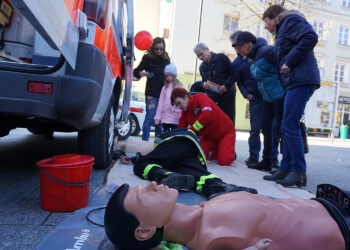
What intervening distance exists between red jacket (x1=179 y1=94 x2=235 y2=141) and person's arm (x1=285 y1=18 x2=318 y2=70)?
4.54 feet

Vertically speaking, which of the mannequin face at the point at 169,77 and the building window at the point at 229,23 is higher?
the building window at the point at 229,23

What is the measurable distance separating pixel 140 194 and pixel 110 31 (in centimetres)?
174

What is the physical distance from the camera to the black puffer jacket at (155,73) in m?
5.44

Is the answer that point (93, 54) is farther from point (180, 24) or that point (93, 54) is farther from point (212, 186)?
point (180, 24)

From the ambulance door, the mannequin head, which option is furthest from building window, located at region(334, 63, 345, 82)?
the mannequin head

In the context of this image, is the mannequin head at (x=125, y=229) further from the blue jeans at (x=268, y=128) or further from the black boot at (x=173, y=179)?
the blue jeans at (x=268, y=128)

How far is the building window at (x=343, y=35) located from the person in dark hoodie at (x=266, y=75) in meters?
23.9

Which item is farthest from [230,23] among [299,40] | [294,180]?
[294,180]

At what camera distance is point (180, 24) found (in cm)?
2031

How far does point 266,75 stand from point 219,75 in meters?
1.28

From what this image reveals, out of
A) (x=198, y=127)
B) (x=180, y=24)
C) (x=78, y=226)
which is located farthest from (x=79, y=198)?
(x=180, y=24)

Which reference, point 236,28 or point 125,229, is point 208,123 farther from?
point 236,28

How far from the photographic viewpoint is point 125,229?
129 centimetres

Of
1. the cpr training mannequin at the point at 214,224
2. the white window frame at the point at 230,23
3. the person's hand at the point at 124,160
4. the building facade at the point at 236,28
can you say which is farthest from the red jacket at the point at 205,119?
the white window frame at the point at 230,23
